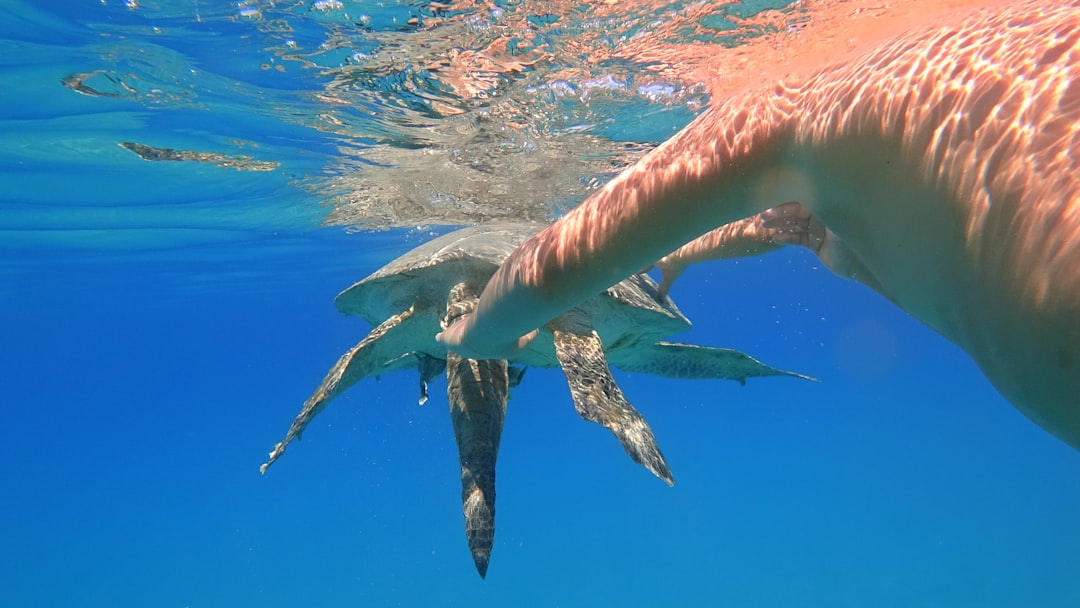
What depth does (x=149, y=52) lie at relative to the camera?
7457mm

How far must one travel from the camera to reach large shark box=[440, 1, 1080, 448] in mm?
1136

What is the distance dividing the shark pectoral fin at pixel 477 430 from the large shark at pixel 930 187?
1740 millimetres

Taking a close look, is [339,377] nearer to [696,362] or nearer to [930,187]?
[696,362]

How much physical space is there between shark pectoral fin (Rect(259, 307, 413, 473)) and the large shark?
319 centimetres

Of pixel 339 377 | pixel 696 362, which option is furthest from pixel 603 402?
pixel 696 362

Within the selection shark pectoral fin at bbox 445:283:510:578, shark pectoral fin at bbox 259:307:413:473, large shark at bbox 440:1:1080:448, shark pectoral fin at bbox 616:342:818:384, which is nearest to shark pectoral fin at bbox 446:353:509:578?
shark pectoral fin at bbox 445:283:510:578

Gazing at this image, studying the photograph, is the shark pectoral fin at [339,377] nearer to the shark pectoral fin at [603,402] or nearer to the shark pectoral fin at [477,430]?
the shark pectoral fin at [477,430]

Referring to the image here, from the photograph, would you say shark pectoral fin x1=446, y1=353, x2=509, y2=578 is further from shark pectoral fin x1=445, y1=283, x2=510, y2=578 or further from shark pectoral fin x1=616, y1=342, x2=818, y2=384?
shark pectoral fin x1=616, y1=342, x2=818, y2=384

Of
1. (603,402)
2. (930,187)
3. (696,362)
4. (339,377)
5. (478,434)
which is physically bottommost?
(696,362)

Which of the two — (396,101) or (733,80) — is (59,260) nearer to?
(396,101)

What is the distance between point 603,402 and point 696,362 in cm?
394

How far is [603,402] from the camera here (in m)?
3.15

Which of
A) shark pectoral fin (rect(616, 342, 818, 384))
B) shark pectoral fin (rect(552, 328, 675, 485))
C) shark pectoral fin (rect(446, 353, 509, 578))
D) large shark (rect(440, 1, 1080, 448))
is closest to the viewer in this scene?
large shark (rect(440, 1, 1080, 448))

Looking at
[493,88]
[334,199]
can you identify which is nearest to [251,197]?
[334,199]
